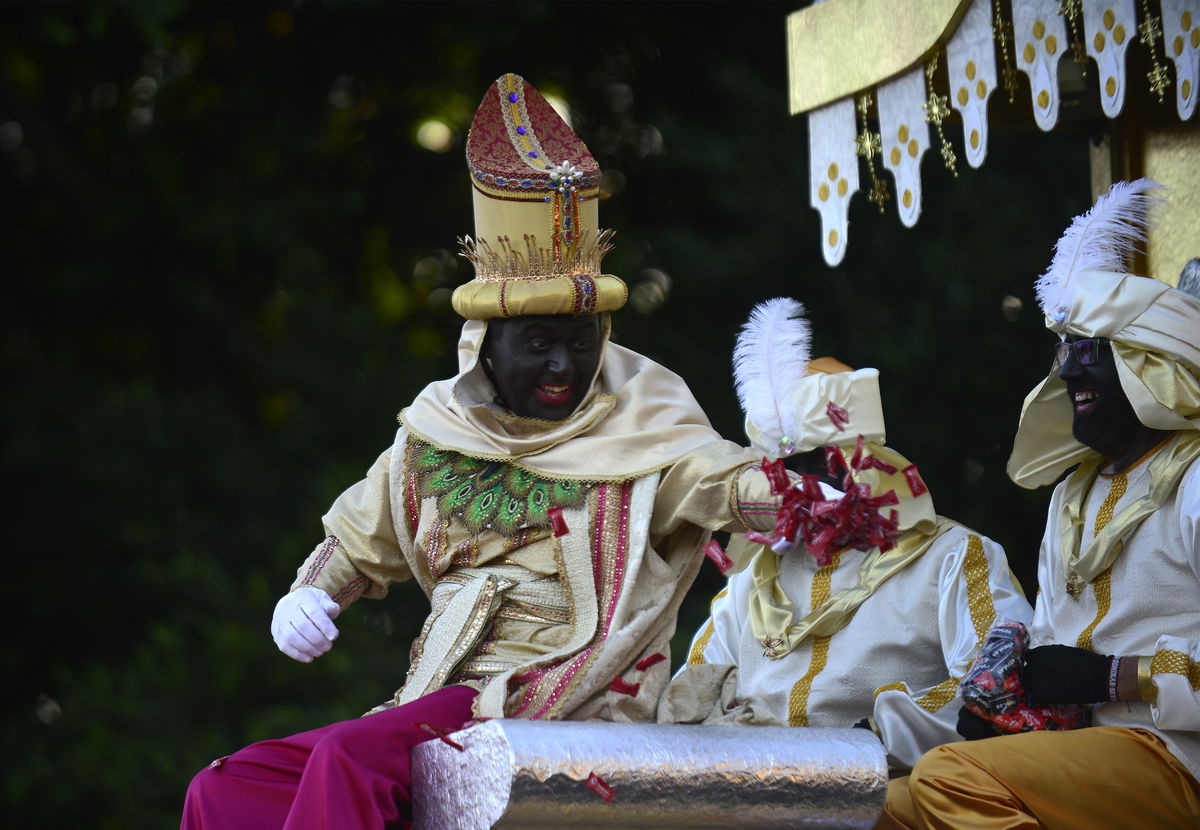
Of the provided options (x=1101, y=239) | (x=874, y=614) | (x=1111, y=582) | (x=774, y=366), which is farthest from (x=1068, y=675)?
(x=774, y=366)

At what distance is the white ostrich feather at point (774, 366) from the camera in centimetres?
509

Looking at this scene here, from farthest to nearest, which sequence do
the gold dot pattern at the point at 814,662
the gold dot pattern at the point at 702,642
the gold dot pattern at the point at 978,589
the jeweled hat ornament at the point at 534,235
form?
→ the gold dot pattern at the point at 702,642
the gold dot pattern at the point at 814,662
the gold dot pattern at the point at 978,589
the jeweled hat ornament at the point at 534,235

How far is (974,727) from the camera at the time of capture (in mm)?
4547

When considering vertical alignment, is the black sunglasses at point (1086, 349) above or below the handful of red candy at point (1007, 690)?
above

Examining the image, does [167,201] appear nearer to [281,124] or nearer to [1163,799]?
[281,124]

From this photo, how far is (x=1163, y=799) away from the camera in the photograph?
422 cm

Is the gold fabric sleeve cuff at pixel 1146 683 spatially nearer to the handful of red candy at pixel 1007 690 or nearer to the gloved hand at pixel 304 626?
the handful of red candy at pixel 1007 690

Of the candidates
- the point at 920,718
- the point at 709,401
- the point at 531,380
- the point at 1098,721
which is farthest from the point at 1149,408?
the point at 709,401

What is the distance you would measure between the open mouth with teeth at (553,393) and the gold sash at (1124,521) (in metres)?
1.22

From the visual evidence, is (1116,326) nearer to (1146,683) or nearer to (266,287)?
(1146,683)

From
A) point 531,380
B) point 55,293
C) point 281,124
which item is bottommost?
point 531,380

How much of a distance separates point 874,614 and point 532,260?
1409 mm

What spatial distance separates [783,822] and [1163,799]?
2.95ft

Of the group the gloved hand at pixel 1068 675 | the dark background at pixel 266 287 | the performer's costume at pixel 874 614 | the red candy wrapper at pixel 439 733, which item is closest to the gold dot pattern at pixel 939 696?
the performer's costume at pixel 874 614
